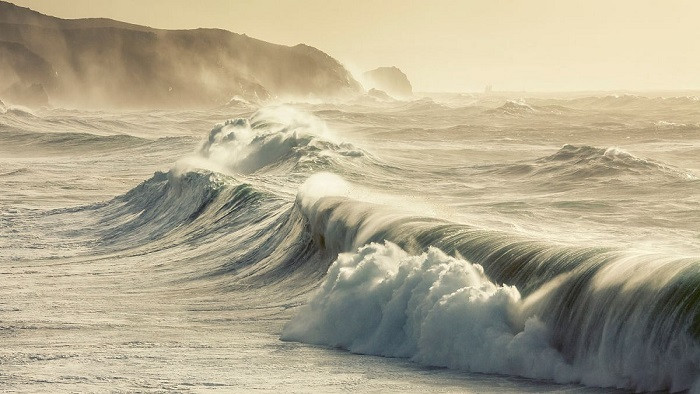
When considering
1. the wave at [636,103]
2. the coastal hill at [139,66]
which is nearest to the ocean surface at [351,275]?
the wave at [636,103]

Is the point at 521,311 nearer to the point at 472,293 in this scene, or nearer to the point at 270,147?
the point at 472,293

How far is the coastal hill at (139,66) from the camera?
145m

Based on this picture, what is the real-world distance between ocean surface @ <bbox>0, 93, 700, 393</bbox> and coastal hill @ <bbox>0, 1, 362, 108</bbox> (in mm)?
119107

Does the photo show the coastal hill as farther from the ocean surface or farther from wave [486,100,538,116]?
the ocean surface

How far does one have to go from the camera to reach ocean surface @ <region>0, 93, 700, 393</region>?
7.22 m

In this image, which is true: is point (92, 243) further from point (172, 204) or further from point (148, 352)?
point (148, 352)

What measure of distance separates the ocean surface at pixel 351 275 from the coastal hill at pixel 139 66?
11911 centimetres

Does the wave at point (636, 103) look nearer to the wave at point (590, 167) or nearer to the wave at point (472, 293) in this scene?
the wave at point (590, 167)

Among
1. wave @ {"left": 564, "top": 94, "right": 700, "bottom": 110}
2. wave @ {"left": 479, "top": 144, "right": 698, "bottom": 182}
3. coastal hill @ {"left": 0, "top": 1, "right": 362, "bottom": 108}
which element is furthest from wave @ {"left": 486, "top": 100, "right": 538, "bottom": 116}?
coastal hill @ {"left": 0, "top": 1, "right": 362, "bottom": 108}

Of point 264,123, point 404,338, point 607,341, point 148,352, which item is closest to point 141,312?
point 148,352

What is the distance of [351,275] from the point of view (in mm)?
9578

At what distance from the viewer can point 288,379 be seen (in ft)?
24.9

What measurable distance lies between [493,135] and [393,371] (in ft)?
123

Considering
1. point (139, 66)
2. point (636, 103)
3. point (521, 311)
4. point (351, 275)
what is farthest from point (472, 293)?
point (139, 66)
